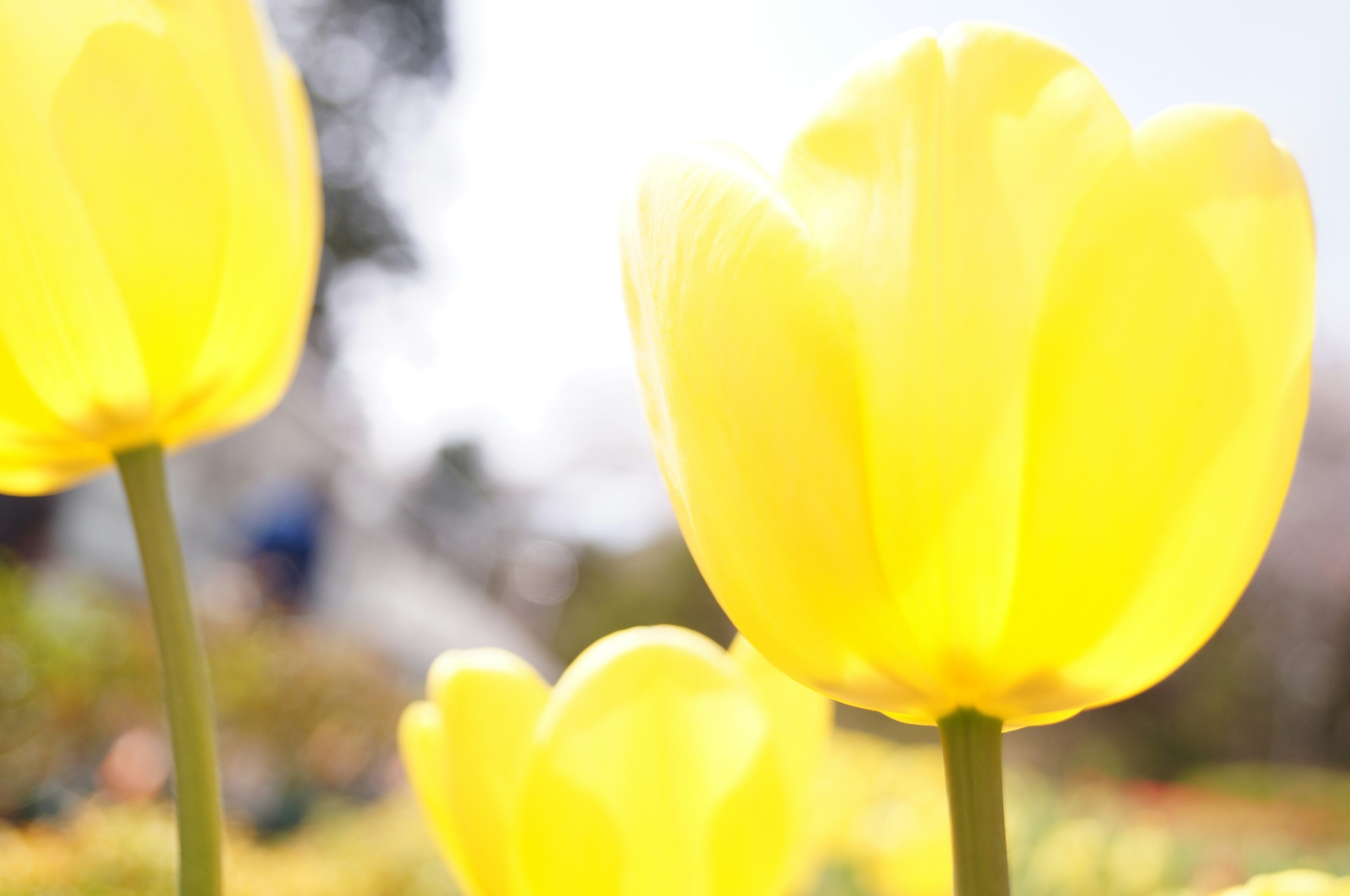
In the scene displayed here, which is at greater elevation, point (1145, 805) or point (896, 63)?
point (896, 63)

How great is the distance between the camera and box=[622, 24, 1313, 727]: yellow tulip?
15 cm

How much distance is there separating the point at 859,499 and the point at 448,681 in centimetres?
12

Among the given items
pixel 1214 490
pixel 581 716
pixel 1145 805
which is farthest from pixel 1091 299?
pixel 1145 805

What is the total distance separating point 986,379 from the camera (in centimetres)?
16

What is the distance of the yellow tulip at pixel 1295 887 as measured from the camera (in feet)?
0.56

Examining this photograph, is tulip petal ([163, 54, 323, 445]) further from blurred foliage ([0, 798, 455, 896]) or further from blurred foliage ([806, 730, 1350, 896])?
blurred foliage ([0, 798, 455, 896])

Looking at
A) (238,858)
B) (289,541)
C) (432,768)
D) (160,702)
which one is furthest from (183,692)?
(289,541)

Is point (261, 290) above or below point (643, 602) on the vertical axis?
above

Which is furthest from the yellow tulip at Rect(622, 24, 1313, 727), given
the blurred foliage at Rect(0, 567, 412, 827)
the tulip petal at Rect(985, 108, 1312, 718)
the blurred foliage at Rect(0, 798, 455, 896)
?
the blurred foliage at Rect(0, 567, 412, 827)

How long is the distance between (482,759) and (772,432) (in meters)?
0.12

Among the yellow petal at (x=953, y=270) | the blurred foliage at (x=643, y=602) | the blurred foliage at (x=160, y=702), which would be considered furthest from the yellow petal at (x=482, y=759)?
the blurred foliage at (x=643, y=602)

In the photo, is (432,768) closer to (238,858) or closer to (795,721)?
(795,721)

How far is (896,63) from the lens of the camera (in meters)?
0.16

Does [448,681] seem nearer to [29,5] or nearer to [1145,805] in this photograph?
[29,5]
